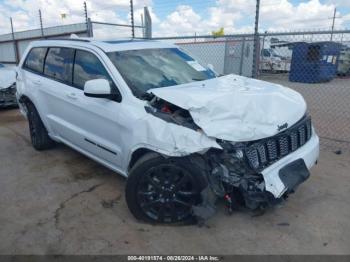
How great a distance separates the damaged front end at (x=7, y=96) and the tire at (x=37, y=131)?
379cm

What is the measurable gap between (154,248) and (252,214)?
45.2 inches

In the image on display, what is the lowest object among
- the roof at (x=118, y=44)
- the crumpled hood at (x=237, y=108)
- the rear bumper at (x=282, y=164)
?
the rear bumper at (x=282, y=164)

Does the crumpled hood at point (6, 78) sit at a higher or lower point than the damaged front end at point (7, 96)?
higher

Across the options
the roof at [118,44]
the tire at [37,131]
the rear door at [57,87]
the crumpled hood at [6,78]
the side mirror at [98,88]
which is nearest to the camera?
the side mirror at [98,88]

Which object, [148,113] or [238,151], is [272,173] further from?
[148,113]

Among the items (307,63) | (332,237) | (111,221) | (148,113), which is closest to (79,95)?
(148,113)

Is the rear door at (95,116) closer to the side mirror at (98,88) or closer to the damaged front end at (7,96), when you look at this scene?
the side mirror at (98,88)

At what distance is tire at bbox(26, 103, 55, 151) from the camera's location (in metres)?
5.10

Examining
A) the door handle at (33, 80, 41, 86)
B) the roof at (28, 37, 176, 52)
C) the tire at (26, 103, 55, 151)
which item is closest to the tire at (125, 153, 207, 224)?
the roof at (28, 37, 176, 52)

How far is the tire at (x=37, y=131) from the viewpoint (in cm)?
510

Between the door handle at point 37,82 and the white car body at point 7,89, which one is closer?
the door handle at point 37,82

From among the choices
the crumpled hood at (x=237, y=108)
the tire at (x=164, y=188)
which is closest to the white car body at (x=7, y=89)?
the crumpled hood at (x=237, y=108)

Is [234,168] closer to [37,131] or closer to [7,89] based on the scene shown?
[37,131]

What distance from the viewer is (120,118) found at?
332cm
